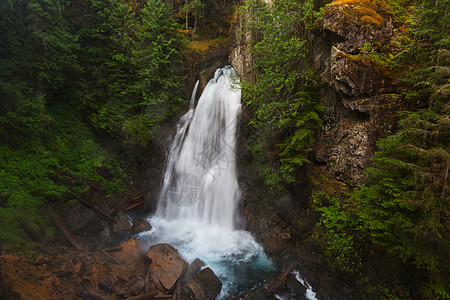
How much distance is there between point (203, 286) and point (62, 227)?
258 inches

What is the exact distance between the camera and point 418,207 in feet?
14.8

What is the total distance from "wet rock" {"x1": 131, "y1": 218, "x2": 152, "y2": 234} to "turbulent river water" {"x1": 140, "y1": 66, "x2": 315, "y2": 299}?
1.15 ft

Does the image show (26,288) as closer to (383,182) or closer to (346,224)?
(346,224)

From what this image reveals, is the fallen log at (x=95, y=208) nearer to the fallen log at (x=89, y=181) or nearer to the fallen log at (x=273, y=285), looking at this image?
the fallen log at (x=89, y=181)

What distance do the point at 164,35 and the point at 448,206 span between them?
13.1 metres

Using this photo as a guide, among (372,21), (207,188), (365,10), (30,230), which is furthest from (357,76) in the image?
(30,230)

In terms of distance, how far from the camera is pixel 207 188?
36.3 ft

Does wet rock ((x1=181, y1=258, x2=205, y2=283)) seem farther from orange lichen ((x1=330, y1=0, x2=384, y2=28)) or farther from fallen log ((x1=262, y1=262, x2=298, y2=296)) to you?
orange lichen ((x1=330, y1=0, x2=384, y2=28))

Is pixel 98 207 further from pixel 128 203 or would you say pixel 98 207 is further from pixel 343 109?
pixel 343 109

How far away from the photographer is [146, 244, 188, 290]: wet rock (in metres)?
6.82

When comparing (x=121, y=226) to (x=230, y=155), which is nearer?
(x=121, y=226)

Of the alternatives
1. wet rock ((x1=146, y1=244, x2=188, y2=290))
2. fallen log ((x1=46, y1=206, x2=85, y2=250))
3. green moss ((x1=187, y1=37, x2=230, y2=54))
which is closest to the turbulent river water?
wet rock ((x1=146, y1=244, x2=188, y2=290))

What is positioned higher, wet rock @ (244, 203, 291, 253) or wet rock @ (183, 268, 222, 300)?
wet rock @ (244, 203, 291, 253)

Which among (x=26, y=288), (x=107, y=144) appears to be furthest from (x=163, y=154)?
(x=26, y=288)
